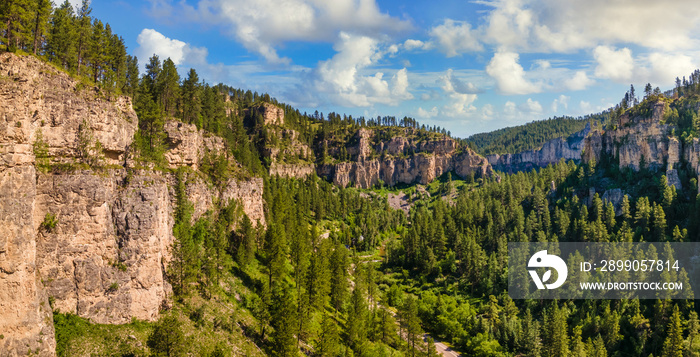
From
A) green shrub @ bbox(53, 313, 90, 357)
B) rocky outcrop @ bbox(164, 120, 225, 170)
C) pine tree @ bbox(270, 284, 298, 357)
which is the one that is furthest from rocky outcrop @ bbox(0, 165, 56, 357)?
rocky outcrop @ bbox(164, 120, 225, 170)

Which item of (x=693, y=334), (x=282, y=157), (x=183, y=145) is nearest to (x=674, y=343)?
(x=693, y=334)

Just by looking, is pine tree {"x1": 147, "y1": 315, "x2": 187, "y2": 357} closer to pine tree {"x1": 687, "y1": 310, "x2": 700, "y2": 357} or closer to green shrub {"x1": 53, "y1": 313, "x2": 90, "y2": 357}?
green shrub {"x1": 53, "y1": 313, "x2": 90, "y2": 357}

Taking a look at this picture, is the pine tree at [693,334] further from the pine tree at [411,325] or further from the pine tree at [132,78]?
the pine tree at [132,78]

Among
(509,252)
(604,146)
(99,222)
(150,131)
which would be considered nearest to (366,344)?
(99,222)

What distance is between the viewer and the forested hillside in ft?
135

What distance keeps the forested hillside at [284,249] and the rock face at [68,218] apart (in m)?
0.30

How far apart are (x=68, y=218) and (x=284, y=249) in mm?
42924

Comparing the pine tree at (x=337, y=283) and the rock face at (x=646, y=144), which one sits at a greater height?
the rock face at (x=646, y=144)

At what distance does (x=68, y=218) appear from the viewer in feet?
127

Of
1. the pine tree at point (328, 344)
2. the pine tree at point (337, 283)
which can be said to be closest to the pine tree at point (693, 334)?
the pine tree at point (337, 283)

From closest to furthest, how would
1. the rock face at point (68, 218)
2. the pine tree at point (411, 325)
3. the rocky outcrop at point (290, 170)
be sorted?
the rock face at point (68, 218) → the pine tree at point (411, 325) → the rocky outcrop at point (290, 170)

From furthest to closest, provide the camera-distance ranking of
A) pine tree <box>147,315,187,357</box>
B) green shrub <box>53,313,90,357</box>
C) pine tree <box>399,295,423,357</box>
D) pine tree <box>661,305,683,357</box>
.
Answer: pine tree <box>399,295,423,357</box>, pine tree <box>661,305,683,357</box>, pine tree <box>147,315,187,357</box>, green shrub <box>53,313,90,357</box>

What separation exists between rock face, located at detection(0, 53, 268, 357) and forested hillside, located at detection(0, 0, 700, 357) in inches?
11.8

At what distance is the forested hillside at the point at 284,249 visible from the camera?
41250 millimetres
